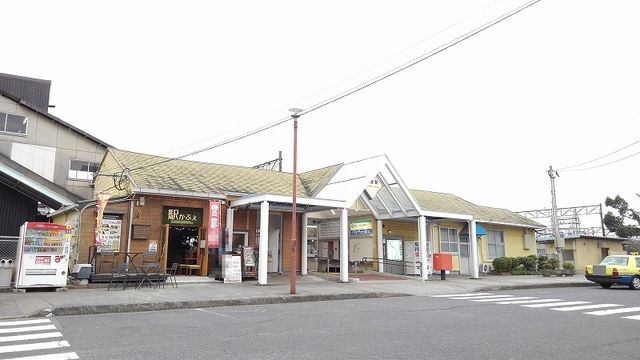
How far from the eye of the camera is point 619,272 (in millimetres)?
20844

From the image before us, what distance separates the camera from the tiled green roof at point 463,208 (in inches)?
1228

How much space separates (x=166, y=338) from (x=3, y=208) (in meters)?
24.1

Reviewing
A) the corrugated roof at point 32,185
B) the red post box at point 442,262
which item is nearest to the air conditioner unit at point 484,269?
the red post box at point 442,262

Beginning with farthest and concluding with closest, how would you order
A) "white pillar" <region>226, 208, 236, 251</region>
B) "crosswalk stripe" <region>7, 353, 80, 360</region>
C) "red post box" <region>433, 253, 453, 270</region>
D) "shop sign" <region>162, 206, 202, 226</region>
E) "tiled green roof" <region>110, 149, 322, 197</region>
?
"red post box" <region>433, 253, 453, 270</region>
"tiled green roof" <region>110, 149, 322, 197</region>
"white pillar" <region>226, 208, 236, 251</region>
"shop sign" <region>162, 206, 202, 226</region>
"crosswalk stripe" <region>7, 353, 80, 360</region>

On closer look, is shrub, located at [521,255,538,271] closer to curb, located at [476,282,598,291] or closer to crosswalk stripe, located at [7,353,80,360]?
curb, located at [476,282,598,291]

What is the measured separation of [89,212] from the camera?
60.4 ft

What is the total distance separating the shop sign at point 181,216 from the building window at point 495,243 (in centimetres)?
2022

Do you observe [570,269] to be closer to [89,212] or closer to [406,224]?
[406,224]

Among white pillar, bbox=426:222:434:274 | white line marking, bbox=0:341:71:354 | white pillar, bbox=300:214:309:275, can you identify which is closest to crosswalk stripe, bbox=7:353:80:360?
white line marking, bbox=0:341:71:354

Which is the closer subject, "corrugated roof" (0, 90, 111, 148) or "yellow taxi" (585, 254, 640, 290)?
"yellow taxi" (585, 254, 640, 290)

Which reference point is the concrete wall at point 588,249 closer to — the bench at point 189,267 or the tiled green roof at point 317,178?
the tiled green roof at point 317,178

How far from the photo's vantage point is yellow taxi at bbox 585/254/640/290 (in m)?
20.7

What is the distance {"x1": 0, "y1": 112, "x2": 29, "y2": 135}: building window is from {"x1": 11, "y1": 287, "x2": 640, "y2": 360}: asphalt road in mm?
22814

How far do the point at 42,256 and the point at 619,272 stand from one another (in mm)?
22795
